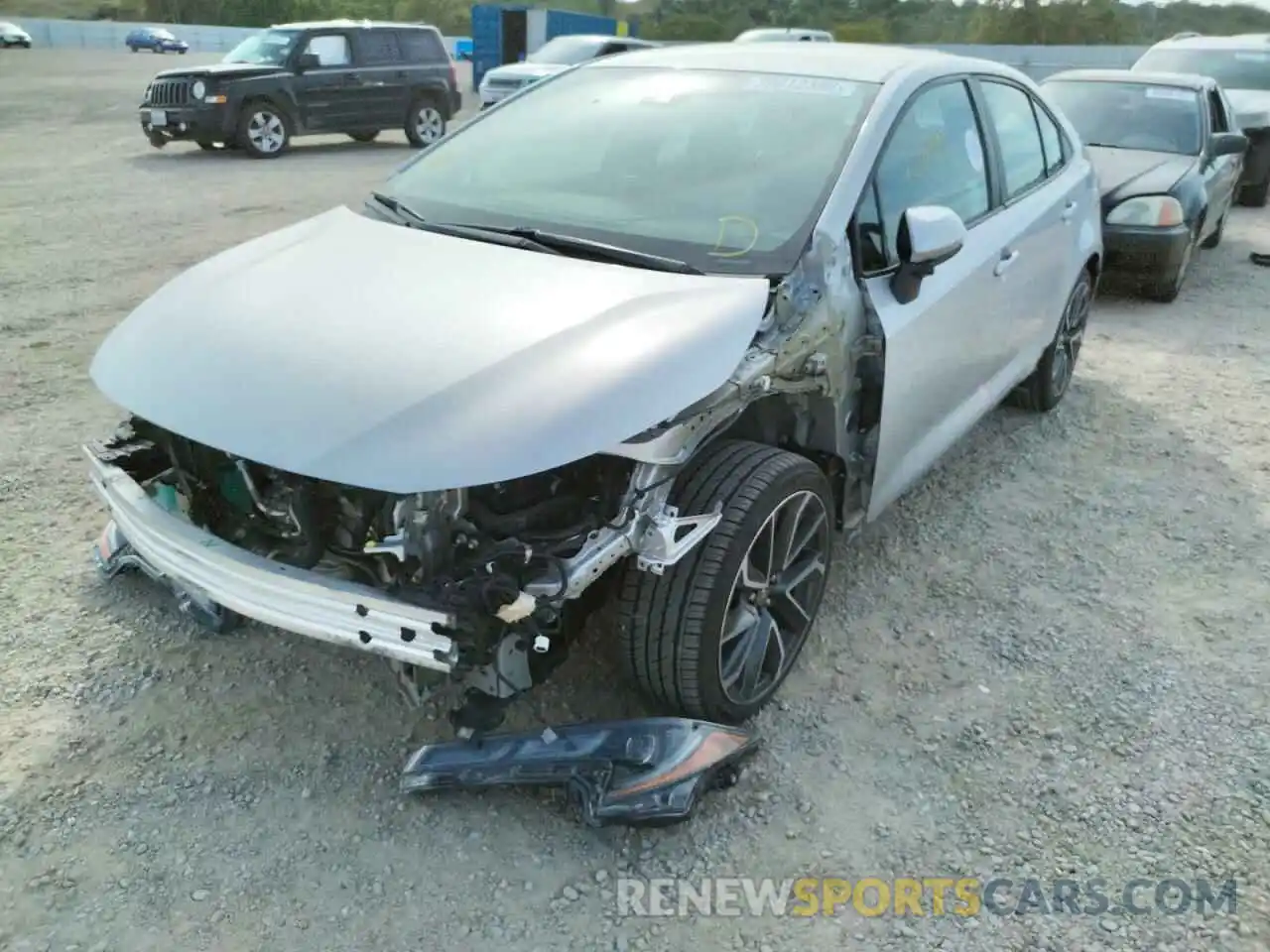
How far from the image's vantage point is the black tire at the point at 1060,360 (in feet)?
15.8

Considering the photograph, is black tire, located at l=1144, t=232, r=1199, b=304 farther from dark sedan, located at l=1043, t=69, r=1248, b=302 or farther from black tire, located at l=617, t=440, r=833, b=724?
black tire, located at l=617, t=440, r=833, b=724

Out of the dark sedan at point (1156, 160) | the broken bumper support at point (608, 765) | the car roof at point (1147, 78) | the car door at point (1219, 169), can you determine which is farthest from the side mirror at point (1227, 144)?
the broken bumper support at point (608, 765)

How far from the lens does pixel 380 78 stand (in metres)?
14.6

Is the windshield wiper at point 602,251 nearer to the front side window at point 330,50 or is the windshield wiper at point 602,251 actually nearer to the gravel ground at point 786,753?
the gravel ground at point 786,753

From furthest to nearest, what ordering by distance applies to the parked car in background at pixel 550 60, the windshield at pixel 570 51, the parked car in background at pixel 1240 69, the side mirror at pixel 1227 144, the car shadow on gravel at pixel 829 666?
the windshield at pixel 570 51 < the parked car in background at pixel 550 60 < the parked car in background at pixel 1240 69 < the side mirror at pixel 1227 144 < the car shadow on gravel at pixel 829 666

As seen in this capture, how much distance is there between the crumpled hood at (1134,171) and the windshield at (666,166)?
14.5 ft

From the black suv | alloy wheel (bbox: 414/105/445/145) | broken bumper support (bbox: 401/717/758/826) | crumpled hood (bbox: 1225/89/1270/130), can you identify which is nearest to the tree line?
alloy wheel (bbox: 414/105/445/145)

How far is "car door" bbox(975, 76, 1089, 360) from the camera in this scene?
3.89 m

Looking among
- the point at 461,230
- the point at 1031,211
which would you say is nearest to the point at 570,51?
the point at 1031,211

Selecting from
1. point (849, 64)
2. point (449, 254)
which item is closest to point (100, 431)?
point (449, 254)

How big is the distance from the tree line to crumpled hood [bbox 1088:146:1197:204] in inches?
1232

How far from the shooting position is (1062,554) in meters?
3.79

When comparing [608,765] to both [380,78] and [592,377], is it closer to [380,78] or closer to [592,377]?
[592,377]

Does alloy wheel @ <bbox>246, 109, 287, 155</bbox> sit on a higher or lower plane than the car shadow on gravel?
lower
